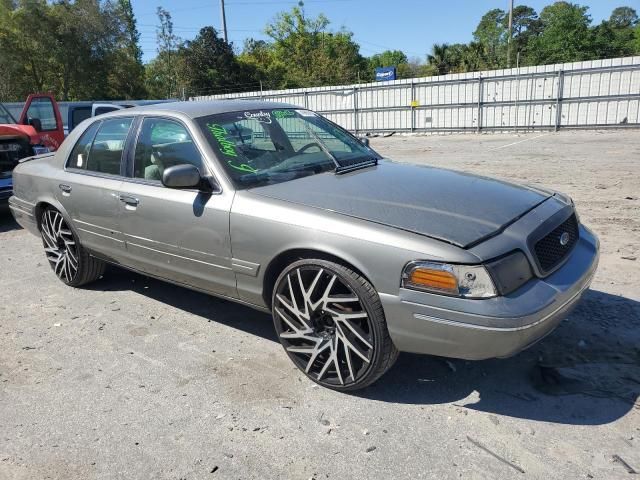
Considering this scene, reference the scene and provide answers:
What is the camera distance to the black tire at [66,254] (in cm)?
476

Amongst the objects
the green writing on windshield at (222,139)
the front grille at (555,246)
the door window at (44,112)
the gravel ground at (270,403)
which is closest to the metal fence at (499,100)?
the door window at (44,112)

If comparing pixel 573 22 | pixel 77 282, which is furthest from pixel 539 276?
pixel 573 22

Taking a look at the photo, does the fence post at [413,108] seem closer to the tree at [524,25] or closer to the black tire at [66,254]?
the black tire at [66,254]

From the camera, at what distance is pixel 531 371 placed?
3158mm

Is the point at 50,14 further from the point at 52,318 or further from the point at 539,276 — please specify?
the point at 539,276

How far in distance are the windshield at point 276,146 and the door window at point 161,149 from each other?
6.7 inches

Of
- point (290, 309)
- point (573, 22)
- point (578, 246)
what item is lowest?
point (290, 309)

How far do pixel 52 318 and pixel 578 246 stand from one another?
13.2ft

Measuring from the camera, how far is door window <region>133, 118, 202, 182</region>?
363 centimetres

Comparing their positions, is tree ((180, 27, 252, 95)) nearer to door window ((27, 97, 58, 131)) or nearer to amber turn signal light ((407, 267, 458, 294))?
door window ((27, 97, 58, 131))

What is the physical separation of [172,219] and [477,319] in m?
2.16

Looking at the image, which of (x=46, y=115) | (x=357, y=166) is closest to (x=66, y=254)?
(x=357, y=166)

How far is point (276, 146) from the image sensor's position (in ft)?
12.5

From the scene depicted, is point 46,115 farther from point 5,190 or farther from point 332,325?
point 332,325
